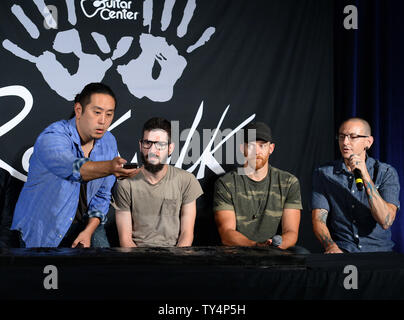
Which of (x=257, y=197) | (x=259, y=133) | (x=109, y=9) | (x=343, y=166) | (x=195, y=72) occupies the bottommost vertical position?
(x=257, y=197)

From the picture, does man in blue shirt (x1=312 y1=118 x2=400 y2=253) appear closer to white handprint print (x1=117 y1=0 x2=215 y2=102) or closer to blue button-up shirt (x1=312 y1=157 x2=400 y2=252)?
blue button-up shirt (x1=312 y1=157 x2=400 y2=252)

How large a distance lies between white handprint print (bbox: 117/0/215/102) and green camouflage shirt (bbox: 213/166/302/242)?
848 mm

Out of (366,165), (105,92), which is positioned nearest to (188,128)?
(105,92)

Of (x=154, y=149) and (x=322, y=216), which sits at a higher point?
(x=154, y=149)

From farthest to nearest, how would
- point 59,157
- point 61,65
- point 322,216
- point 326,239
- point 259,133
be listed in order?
point 61,65 → point 259,133 → point 322,216 → point 326,239 → point 59,157

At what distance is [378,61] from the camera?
131 inches

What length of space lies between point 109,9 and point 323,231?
6.98ft

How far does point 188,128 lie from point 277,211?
2.93ft

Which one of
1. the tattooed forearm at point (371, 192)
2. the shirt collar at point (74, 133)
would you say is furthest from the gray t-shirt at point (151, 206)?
the tattooed forearm at point (371, 192)

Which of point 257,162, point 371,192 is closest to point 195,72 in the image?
point 257,162

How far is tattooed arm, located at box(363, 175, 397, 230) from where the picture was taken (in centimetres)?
276

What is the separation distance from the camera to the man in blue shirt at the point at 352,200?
289 centimetres

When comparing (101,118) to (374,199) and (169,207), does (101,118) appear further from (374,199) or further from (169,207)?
(374,199)

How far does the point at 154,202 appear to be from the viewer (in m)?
2.96
